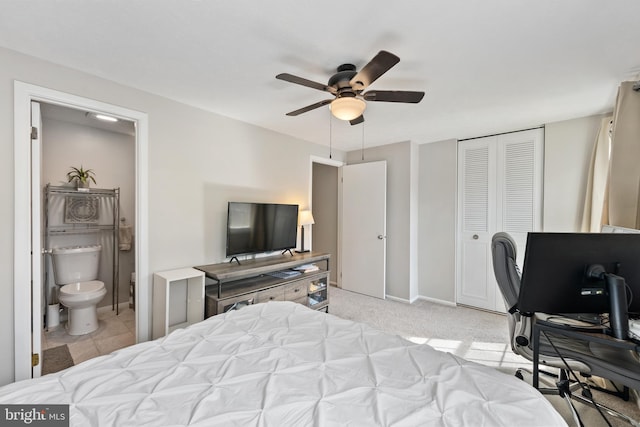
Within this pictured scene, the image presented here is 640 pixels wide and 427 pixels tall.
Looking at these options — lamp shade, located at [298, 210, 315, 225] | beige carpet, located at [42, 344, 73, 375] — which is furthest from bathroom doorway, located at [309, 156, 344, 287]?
beige carpet, located at [42, 344, 73, 375]

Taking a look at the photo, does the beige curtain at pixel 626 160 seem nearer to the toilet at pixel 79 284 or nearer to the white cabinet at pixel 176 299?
the white cabinet at pixel 176 299

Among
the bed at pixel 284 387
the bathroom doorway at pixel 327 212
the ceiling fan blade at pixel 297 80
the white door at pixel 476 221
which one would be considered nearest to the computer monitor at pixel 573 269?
the bed at pixel 284 387

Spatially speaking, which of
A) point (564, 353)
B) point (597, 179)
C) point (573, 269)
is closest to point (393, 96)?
point (573, 269)

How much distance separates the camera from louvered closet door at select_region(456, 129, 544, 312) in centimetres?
339

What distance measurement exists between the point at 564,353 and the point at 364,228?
292cm

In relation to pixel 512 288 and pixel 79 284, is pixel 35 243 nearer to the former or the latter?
pixel 79 284

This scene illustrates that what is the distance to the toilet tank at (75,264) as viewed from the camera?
305 centimetres

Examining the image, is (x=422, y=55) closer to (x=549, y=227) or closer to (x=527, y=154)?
(x=527, y=154)

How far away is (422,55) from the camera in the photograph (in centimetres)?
185

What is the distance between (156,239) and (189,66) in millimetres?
1523

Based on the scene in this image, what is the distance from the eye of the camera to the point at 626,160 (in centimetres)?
202

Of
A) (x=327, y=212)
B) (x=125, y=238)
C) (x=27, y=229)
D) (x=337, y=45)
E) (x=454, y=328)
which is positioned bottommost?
(x=454, y=328)

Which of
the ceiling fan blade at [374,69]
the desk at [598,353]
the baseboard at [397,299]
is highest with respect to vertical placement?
the ceiling fan blade at [374,69]

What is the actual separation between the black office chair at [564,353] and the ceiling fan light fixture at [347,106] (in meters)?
1.35
